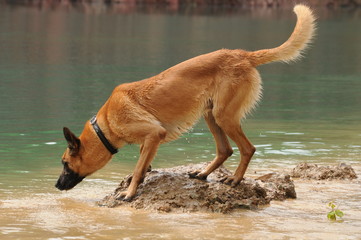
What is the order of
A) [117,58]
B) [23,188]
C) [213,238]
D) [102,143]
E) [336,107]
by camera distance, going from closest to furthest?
[213,238] → [102,143] → [23,188] → [336,107] → [117,58]

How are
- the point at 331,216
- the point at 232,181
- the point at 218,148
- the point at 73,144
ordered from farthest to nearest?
the point at 218,148 → the point at 232,181 → the point at 73,144 → the point at 331,216

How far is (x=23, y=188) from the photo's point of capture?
383 inches

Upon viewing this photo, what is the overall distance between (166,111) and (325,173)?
2761 mm

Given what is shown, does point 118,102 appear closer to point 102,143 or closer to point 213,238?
point 102,143

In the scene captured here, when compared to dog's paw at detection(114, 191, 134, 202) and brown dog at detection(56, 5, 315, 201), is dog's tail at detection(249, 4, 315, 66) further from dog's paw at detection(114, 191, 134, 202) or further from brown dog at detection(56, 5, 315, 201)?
dog's paw at detection(114, 191, 134, 202)

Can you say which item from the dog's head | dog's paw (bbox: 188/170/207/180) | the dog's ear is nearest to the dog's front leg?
the dog's head

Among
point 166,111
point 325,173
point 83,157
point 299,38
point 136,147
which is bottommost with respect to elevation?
point 136,147

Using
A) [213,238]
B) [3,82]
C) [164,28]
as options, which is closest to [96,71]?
[3,82]

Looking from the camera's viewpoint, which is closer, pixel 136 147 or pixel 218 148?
pixel 218 148

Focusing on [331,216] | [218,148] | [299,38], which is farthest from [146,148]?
[299,38]

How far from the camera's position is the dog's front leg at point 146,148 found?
8.50 m

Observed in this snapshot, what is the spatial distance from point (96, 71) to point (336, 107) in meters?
10.4

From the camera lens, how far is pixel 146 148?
27.8ft

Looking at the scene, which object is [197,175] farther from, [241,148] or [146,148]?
[146,148]
